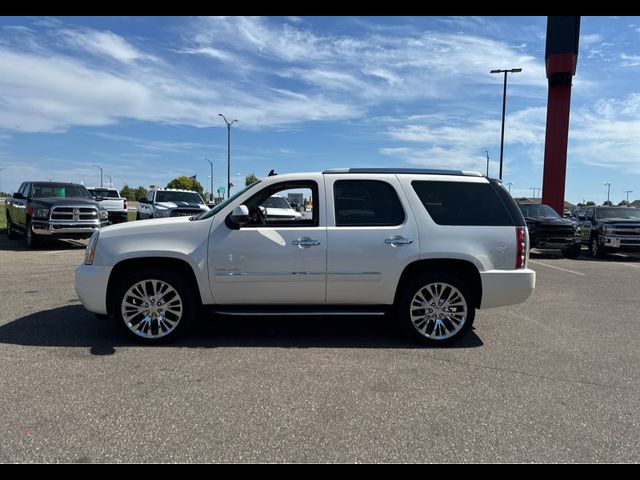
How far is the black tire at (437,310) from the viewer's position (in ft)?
16.4

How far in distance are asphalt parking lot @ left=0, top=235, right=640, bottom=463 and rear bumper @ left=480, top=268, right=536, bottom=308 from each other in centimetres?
53

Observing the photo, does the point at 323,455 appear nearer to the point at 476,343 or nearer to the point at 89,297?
the point at 476,343

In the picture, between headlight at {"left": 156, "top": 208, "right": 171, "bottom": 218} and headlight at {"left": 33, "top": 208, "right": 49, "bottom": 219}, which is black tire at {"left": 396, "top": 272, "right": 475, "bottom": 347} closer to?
headlight at {"left": 33, "top": 208, "right": 49, "bottom": 219}

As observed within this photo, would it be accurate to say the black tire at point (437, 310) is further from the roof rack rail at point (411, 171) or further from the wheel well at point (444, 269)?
the roof rack rail at point (411, 171)

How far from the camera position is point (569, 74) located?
22125 millimetres

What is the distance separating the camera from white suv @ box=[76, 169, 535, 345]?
4.86m

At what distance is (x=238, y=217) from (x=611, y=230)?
45.2 feet

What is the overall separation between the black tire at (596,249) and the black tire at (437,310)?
12.2 meters

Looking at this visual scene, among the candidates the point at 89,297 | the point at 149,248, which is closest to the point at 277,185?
the point at 149,248

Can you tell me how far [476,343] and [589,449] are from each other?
221cm

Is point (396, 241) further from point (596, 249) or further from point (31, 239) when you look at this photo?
point (596, 249)

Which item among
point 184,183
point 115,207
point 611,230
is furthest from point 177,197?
point 184,183

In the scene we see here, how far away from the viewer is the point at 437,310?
5020 millimetres

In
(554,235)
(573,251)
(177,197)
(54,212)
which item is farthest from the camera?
(177,197)
